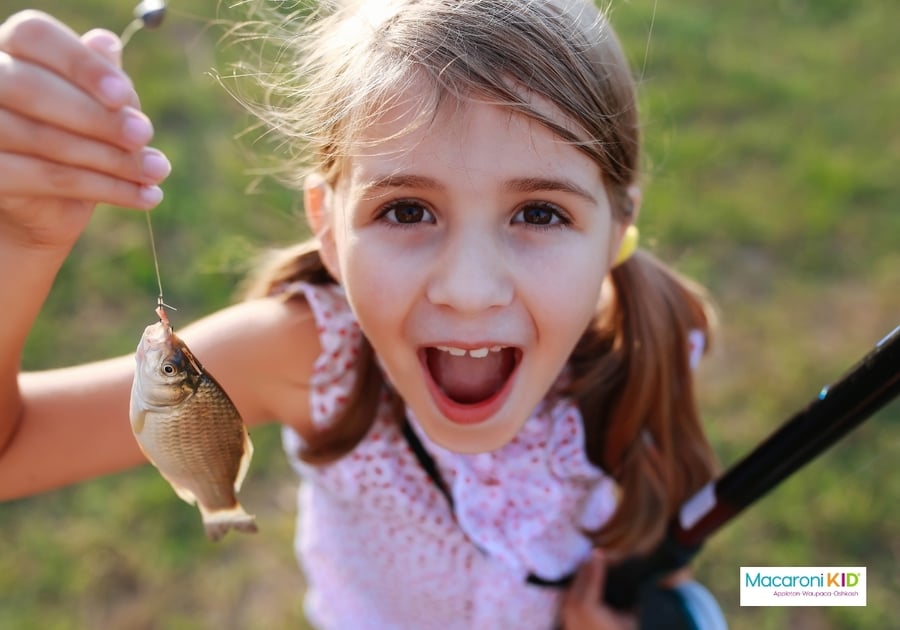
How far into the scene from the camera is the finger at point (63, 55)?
4.32ft

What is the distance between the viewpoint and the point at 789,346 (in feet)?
12.4

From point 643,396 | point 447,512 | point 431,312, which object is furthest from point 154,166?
point 643,396

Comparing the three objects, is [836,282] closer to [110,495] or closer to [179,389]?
[110,495]

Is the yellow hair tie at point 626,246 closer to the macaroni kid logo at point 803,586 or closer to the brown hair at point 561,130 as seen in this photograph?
the brown hair at point 561,130

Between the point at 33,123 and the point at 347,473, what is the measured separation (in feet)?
3.54

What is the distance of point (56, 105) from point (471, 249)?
2.28 ft

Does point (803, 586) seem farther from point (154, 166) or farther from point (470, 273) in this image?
point (154, 166)

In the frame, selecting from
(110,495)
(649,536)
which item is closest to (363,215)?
(649,536)

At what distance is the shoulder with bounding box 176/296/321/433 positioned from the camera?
1935 millimetres

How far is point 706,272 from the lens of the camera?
161 inches

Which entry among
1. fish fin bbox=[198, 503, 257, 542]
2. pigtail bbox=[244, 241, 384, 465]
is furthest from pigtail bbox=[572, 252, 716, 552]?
fish fin bbox=[198, 503, 257, 542]

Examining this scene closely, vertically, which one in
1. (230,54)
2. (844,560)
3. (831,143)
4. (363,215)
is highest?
(230,54)

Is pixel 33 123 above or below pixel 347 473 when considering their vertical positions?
above

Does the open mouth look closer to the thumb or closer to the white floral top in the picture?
the white floral top
